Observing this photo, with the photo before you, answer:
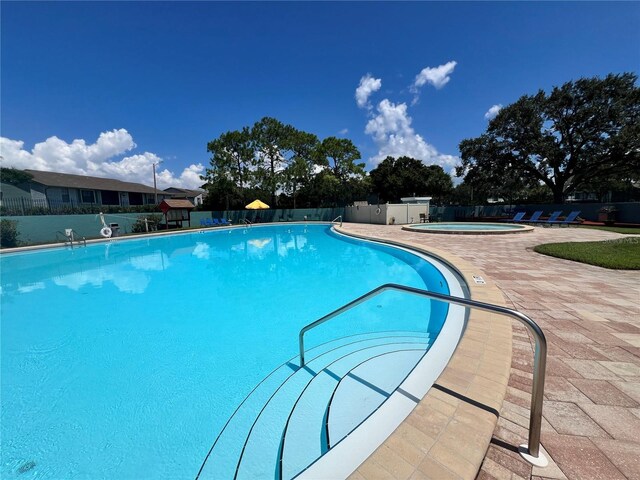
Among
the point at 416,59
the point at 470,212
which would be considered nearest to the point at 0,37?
the point at 416,59

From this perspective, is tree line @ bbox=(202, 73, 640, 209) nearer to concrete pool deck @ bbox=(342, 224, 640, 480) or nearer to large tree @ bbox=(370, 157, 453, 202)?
large tree @ bbox=(370, 157, 453, 202)

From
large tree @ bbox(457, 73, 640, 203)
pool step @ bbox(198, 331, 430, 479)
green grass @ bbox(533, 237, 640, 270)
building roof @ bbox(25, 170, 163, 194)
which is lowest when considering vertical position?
pool step @ bbox(198, 331, 430, 479)

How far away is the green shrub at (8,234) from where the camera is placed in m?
12.7

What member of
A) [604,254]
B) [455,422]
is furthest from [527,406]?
[604,254]

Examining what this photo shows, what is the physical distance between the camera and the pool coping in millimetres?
1385

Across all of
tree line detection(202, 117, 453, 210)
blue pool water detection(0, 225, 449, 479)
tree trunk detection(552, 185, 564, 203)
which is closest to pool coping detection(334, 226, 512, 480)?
blue pool water detection(0, 225, 449, 479)

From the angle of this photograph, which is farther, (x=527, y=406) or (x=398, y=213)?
(x=398, y=213)

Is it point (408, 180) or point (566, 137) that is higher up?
point (566, 137)

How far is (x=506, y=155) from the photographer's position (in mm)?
23891

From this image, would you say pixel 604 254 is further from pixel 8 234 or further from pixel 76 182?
pixel 76 182

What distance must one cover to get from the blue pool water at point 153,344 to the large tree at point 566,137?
21.8 metres

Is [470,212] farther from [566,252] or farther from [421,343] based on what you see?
[421,343]

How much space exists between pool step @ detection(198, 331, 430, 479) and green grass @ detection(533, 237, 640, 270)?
574 centimetres

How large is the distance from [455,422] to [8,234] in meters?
20.0
